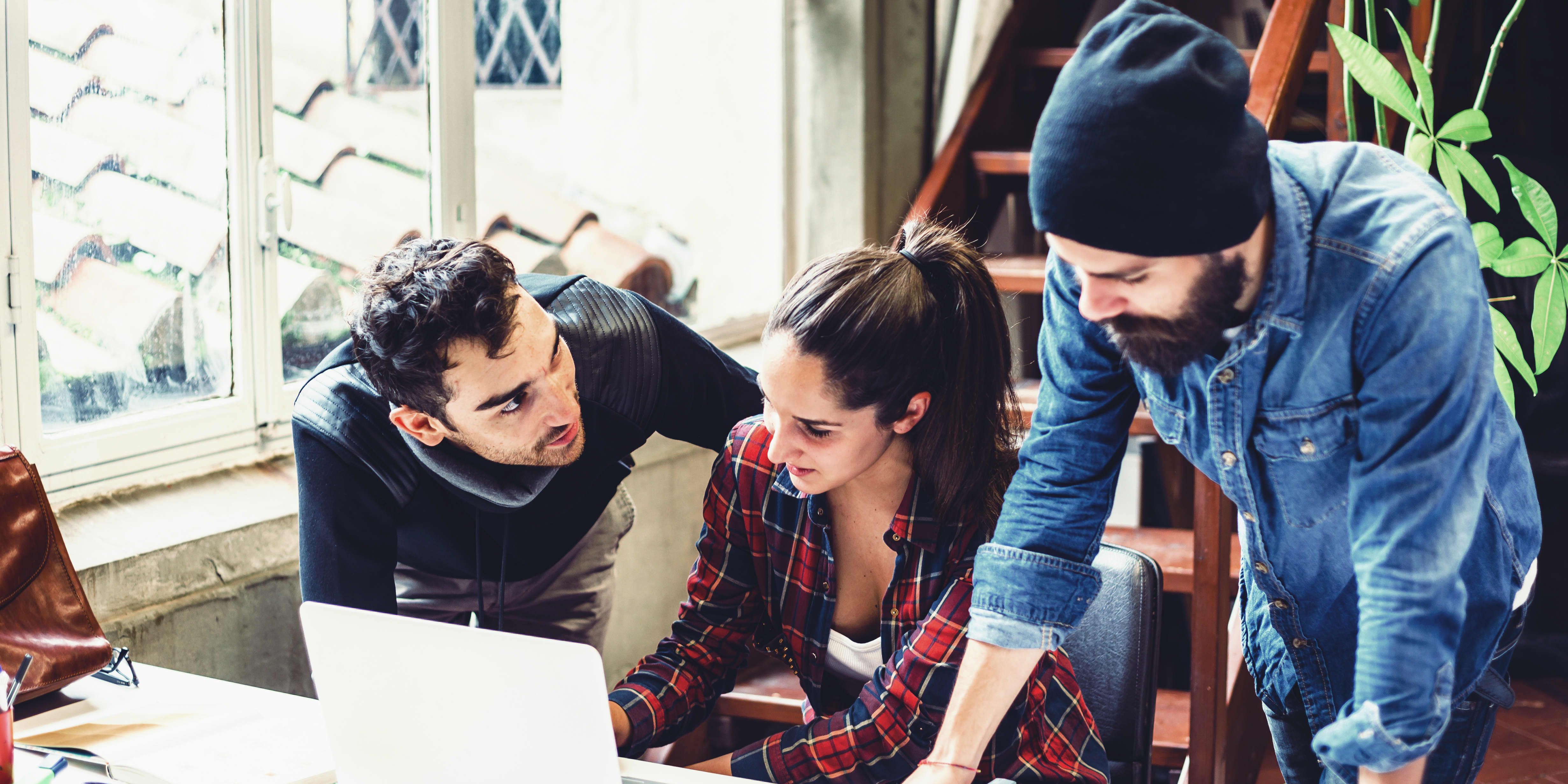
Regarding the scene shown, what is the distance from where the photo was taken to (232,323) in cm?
222

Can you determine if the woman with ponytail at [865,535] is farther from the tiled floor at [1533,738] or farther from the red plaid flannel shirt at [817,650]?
the tiled floor at [1533,738]

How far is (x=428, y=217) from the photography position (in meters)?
2.57

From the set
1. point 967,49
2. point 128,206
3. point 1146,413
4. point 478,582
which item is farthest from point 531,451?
point 967,49

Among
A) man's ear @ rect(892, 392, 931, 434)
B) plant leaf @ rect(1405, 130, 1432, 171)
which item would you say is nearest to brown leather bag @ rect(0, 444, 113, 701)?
man's ear @ rect(892, 392, 931, 434)

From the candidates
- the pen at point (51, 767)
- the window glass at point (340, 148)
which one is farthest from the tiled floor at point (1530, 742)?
the pen at point (51, 767)

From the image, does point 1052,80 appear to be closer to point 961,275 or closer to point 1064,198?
point 961,275

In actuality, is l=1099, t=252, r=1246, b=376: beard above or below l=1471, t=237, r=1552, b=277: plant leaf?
above

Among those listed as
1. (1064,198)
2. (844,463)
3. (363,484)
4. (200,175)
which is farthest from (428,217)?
(1064,198)

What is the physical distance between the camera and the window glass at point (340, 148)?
229cm

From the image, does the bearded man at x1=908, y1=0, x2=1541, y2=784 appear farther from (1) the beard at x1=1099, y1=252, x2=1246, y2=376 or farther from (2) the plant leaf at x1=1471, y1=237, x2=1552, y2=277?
(2) the plant leaf at x1=1471, y1=237, x2=1552, y2=277

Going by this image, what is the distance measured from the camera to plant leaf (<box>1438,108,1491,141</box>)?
2023 mm

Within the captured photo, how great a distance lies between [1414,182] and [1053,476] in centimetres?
41

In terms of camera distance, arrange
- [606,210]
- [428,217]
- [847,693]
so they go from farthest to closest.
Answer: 1. [606,210]
2. [428,217]
3. [847,693]

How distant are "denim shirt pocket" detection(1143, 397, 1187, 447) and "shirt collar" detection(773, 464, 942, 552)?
306mm
